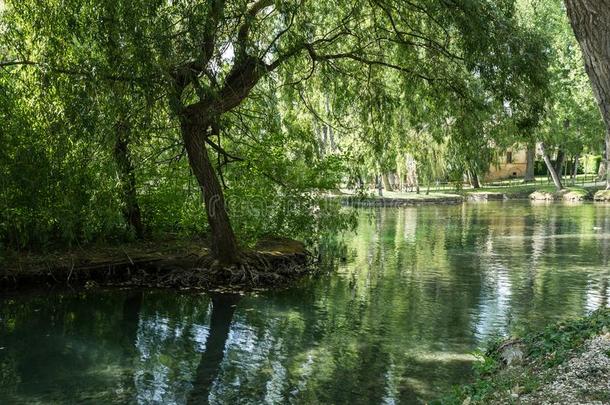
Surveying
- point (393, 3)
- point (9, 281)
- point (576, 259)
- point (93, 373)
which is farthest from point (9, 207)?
point (576, 259)

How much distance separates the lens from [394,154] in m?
17.1

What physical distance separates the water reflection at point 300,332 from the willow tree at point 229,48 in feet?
9.35

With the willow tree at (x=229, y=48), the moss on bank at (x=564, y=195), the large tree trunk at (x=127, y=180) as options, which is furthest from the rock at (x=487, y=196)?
the large tree trunk at (x=127, y=180)

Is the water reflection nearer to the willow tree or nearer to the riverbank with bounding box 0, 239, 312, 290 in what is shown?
the riverbank with bounding box 0, 239, 312, 290

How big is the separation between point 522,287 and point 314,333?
5.41 m

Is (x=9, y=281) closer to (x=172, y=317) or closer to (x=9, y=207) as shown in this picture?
(x=9, y=207)

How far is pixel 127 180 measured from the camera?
12906mm

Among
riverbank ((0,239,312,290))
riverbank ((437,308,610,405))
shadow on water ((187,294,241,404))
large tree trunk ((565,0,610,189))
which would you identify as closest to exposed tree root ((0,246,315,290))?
riverbank ((0,239,312,290))

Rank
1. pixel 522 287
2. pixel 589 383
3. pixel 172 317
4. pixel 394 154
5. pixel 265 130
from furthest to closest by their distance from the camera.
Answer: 1. pixel 394 154
2. pixel 265 130
3. pixel 522 287
4. pixel 172 317
5. pixel 589 383

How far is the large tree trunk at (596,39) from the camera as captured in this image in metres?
4.30

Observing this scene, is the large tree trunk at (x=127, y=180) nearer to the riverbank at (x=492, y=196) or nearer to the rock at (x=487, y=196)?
the riverbank at (x=492, y=196)

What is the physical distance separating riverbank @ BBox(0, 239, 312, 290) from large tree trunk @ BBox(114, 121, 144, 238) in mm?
680

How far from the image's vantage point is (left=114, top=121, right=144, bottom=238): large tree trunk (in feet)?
34.4

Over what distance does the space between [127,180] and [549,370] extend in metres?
9.66
